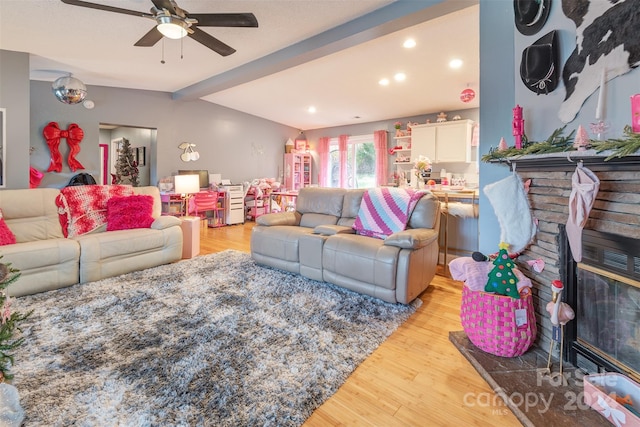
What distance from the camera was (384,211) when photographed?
3145 millimetres

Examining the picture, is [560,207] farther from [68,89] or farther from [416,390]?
[68,89]

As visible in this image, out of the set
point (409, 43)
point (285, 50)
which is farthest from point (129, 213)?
point (409, 43)

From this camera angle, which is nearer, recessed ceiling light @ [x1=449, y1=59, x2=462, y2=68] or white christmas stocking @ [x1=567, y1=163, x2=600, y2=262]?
white christmas stocking @ [x1=567, y1=163, x2=600, y2=262]

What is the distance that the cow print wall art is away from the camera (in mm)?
1309

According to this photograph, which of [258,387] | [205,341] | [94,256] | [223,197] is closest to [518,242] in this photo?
[258,387]

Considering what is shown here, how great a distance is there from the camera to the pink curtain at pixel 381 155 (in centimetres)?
731

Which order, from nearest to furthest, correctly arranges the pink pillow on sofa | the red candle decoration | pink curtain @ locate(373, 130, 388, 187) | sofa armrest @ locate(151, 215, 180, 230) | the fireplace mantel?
the fireplace mantel → the red candle decoration → the pink pillow on sofa → sofa armrest @ locate(151, 215, 180, 230) → pink curtain @ locate(373, 130, 388, 187)

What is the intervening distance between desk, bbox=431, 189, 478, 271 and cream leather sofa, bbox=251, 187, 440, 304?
424mm

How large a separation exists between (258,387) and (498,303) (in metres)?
1.36

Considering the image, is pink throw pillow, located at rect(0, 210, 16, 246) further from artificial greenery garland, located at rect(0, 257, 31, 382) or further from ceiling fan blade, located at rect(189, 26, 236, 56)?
ceiling fan blade, located at rect(189, 26, 236, 56)

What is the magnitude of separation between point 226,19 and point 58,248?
2473 mm

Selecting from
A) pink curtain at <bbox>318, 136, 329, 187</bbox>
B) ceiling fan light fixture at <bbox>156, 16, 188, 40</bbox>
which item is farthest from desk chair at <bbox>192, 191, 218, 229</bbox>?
ceiling fan light fixture at <bbox>156, 16, 188, 40</bbox>

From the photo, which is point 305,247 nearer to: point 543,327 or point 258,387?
point 258,387

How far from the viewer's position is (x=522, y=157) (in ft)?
5.70
